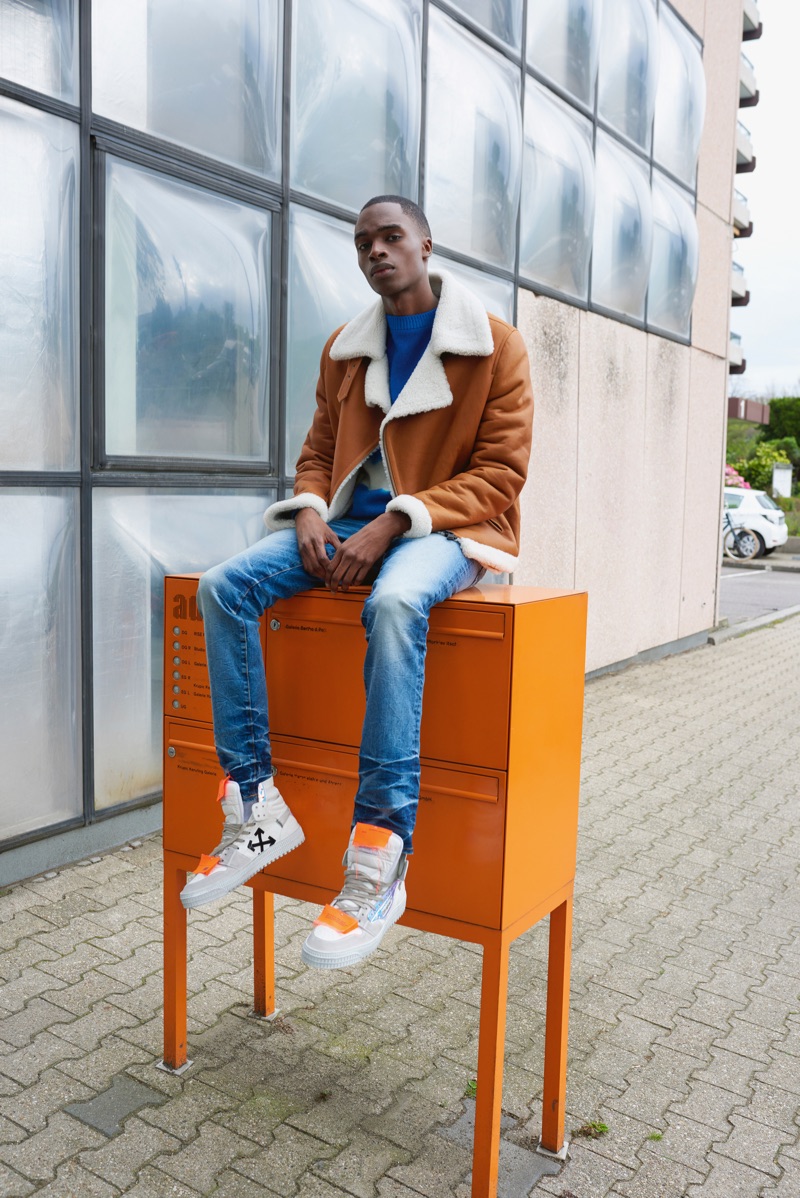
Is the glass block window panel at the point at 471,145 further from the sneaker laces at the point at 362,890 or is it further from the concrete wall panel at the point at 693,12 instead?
the sneaker laces at the point at 362,890

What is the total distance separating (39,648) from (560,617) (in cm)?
248

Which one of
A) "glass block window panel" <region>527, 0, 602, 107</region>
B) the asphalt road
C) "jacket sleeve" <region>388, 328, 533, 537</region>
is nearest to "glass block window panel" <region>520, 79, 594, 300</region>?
"glass block window panel" <region>527, 0, 602, 107</region>

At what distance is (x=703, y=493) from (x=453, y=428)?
9078mm

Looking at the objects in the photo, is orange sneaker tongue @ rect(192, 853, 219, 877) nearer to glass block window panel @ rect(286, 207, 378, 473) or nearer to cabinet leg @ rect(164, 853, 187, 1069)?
cabinet leg @ rect(164, 853, 187, 1069)

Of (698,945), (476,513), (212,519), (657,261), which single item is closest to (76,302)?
(212,519)

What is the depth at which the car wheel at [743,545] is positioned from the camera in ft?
79.7

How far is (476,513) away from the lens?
279cm

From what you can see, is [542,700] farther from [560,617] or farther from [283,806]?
[283,806]

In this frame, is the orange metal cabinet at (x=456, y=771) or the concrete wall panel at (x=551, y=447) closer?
the orange metal cabinet at (x=456, y=771)

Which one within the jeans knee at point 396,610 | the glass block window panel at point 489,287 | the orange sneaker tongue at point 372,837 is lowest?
the orange sneaker tongue at point 372,837

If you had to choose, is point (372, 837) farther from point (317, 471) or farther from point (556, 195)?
point (556, 195)

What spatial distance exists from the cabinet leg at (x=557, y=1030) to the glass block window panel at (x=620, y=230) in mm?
6950

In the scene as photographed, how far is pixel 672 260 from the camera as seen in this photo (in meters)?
10.2

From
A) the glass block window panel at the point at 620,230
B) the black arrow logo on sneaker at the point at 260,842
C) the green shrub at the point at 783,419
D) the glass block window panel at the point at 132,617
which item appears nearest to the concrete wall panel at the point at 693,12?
the glass block window panel at the point at 620,230
